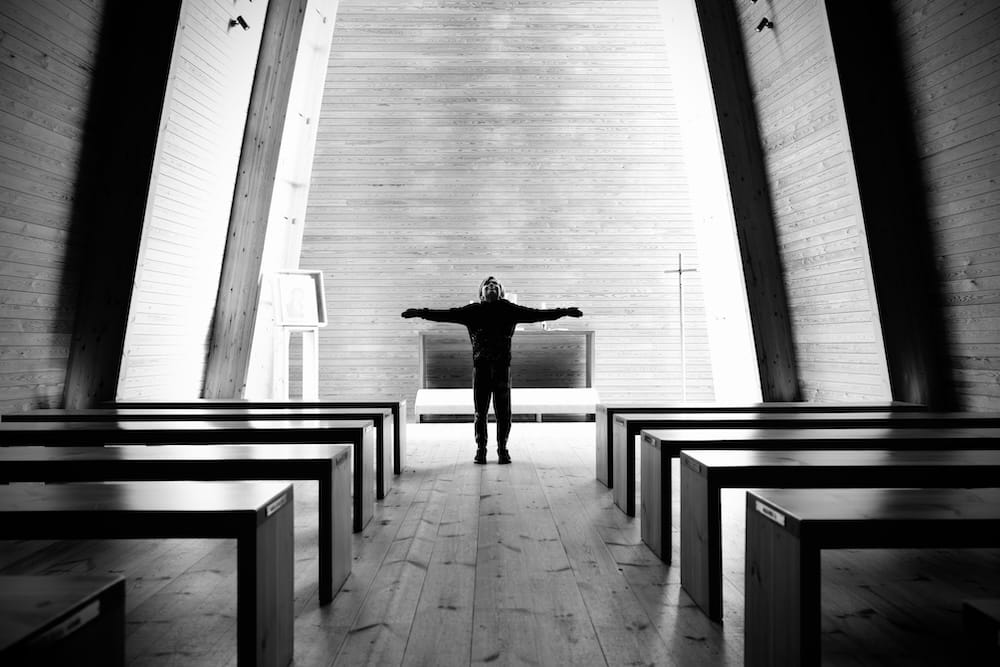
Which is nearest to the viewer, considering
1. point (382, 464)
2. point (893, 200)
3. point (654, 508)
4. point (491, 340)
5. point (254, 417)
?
point (654, 508)

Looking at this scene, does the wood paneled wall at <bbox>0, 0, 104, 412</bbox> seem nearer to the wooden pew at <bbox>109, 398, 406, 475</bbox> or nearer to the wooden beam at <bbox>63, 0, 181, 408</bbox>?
the wooden beam at <bbox>63, 0, 181, 408</bbox>

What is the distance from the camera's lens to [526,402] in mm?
7586

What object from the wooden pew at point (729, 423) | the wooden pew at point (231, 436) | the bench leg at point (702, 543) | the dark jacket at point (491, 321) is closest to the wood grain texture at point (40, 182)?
the wooden pew at point (231, 436)

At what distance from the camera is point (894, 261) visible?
427cm

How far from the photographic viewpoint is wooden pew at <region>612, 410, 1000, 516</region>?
339 cm

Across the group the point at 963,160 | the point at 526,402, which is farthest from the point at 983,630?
the point at 526,402

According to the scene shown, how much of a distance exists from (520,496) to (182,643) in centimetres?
219

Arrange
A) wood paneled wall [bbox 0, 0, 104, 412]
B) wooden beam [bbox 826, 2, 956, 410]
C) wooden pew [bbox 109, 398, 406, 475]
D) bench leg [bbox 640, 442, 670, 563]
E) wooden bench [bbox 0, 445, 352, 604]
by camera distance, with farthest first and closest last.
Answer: wooden pew [bbox 109, 398, 406, 475] < wooden beam [bbox 826, 2, 956, 410] < wood paneled wall [bbox 0, 0, 104, 412] < bench leg [bbox 640, 442, 670, 563] < wooden bench [bbox 0, 445, 352, 604]

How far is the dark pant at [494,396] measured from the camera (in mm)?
4828

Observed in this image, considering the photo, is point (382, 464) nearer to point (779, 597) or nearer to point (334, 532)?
point (334, 532)

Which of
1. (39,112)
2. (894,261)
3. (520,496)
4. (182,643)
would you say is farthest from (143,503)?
(894,261)

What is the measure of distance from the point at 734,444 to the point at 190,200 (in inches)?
188

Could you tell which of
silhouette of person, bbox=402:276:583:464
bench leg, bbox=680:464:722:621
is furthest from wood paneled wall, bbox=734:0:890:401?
bench leg, bbox=680:464:722:621

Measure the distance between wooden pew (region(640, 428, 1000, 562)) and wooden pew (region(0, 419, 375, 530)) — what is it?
1354 mm
